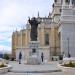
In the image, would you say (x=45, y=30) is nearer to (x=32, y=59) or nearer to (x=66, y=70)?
(x=32, y=59)

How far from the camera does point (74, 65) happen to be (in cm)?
3600

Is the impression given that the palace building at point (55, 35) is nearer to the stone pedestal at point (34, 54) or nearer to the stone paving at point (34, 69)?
the stone pedestal at point (34, 54)

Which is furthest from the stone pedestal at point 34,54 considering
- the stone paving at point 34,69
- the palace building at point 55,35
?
the palace building at point 55,35

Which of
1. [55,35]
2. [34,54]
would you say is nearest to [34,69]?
[34,54]

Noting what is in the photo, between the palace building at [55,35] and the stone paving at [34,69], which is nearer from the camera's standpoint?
the stone paving at [34,69]

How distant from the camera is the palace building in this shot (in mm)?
86025

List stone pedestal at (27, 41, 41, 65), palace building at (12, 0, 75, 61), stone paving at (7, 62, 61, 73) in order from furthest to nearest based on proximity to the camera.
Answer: palace building at (12, 0, 75, 61) → stone pedestal at (27, 41, 41, 65) → stone paving at (7, 62, 61, 73)

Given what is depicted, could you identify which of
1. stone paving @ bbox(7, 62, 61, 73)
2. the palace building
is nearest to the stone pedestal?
stone paving @ bbox(7, 62, 61, 73)

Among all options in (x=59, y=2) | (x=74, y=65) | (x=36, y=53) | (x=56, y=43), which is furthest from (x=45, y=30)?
(x=74, y=65)

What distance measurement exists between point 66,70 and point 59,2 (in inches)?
3279

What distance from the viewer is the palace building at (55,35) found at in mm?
86025

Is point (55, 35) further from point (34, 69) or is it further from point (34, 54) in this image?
point (34, 69)

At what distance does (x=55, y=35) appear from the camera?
106 m

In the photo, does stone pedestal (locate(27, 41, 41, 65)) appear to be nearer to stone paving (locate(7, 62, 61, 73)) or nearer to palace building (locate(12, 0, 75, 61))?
stone paving (locate(7, 62, 61, 73))
